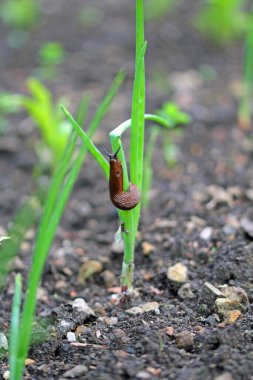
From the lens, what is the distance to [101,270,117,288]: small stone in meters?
2.03

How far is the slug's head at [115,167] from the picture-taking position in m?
1.49

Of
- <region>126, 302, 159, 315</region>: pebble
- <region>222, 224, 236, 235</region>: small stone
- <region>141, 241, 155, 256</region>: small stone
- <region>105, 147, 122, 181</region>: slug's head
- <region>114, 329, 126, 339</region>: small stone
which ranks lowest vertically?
<region>141, 241, 155, 256</region>: small stone

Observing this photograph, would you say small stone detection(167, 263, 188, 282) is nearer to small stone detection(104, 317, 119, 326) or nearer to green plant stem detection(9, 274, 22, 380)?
small stone detection(104, 317, 119, 326)

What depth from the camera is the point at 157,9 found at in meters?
4.21

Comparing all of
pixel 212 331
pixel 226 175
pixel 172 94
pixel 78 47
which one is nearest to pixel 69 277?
pixel 212 331

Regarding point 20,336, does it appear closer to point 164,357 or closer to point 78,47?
point 164,357

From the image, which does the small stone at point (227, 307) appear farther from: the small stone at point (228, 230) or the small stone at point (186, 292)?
the small stone at point (228, 230)

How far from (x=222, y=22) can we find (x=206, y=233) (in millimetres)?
Answer: 2050

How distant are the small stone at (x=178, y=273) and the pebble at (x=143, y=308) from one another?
165 mm

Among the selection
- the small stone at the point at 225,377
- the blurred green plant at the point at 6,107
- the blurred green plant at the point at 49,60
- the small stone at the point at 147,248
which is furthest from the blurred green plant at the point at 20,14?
the small stone at the point at 225,377

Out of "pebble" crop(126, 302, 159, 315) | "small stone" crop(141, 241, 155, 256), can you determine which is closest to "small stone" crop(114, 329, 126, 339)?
"pebble" crop(126, 302, 159, 315)

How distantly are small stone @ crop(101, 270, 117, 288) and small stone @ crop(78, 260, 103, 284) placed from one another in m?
0.03

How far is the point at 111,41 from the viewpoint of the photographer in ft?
13.2

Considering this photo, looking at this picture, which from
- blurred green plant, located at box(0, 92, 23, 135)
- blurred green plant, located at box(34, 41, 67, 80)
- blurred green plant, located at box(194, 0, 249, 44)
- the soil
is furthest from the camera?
blurred green plant, located at box(194, 0, 249, 44)
